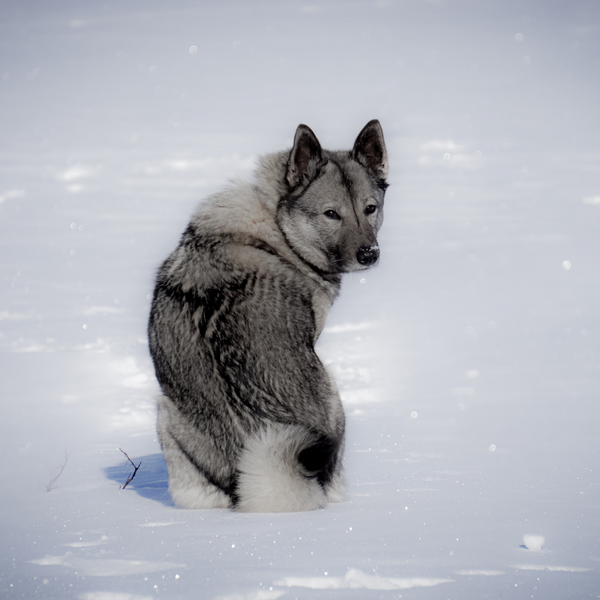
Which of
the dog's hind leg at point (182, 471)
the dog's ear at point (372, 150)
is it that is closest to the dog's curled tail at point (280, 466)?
the dog's hind leg at point (182, 471)

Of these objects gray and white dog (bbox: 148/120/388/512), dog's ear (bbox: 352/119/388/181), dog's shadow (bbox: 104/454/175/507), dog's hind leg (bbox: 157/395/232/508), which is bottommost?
dog's shadow (bbox: 104/454/175/507)

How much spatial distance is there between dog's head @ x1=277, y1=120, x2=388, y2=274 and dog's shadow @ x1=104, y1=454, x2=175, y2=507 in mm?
2095

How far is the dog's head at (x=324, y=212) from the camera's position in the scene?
14.5 ft

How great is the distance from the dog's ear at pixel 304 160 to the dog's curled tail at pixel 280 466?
6.55ft

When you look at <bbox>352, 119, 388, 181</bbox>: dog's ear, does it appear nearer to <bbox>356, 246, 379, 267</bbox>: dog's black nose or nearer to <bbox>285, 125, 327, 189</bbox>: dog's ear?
<bbox>285, 125, 327, 189</bbox>: dog's ear

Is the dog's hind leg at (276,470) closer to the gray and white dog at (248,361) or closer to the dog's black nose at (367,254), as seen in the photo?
the gray and white dog at (248,361)

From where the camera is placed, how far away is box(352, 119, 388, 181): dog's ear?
476 cm

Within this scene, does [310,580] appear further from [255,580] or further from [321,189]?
[321,189]

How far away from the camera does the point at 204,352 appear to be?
3566 millimetres

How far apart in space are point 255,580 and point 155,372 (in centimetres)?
192

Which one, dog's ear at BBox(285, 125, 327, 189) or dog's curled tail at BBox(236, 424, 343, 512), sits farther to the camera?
dog's ear at BBox(285, 125, 327, 189)

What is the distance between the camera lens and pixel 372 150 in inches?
192

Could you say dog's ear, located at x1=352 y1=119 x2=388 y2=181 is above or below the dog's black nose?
above

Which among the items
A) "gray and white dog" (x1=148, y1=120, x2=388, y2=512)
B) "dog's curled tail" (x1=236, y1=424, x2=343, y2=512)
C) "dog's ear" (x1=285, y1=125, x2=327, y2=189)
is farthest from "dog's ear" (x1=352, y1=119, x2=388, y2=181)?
"dog's curled tail" (x1=236, y1=424, x2=343, y2=512)
